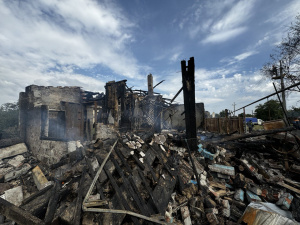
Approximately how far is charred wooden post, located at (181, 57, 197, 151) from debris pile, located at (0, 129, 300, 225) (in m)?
0.30

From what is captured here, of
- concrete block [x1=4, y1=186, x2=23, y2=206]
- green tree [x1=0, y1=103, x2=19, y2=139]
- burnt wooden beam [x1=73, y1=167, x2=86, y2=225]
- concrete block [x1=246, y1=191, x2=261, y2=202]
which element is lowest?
concrete block [x1=4, y1=186, x2=23, y2=206]

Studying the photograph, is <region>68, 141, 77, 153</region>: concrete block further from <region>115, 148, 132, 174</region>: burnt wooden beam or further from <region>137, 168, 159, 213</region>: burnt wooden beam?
<region>137, 168, 159, 213</region>: burnt wooden beam

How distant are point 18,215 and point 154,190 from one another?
2.34 meters

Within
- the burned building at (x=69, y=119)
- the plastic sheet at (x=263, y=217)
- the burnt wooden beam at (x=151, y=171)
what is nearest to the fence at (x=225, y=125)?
the burned building at (x=69, y=119)

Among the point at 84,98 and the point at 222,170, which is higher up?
the point at 84,98

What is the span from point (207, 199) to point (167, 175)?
1035 millimetres

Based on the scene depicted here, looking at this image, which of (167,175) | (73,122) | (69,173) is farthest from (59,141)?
(167,175)

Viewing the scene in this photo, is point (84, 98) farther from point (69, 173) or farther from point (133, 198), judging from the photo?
point (133, 198)

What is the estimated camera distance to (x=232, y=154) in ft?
16.6

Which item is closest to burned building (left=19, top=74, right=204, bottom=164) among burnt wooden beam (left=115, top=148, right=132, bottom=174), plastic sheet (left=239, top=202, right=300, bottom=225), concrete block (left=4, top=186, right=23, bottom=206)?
concrete block (left=4, top=186, right=23, bottom=206)

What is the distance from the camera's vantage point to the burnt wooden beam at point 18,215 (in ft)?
6.35

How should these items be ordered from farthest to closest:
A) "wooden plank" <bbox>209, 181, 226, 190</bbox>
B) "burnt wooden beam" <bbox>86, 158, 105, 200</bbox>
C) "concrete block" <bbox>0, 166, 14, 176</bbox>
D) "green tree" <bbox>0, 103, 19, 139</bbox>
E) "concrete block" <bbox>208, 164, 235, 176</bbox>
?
"green tree" <bbox>0, 103, 19, 139</bbox>, "concrete block" <bbox>0, 166, 14, 176</bbox>, "concrete block" <bbox>208, 164, 235, 176</bbox>, "wooden plank" <bbox>209, 181, 226, 190</bbox>, "burnt wooden beam" <bbox>86, 158, 105, 200</bbox>

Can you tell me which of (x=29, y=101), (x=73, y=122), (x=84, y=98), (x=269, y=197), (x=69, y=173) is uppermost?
(x=84, y=98)

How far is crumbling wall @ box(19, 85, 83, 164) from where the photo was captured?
6801mm
